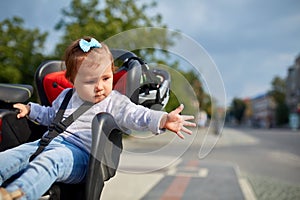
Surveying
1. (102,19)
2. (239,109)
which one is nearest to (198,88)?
(102,19)

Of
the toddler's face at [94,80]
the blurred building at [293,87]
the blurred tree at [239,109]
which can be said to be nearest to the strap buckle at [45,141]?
the toddler's face at [94,80]

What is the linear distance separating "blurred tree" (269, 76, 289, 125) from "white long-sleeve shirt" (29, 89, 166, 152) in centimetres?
6609

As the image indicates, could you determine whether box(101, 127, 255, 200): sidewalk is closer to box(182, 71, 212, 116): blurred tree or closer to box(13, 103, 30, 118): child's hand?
box(182, 71, 212, 116): blurred tree

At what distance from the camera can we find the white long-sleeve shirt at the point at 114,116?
1.31 metres

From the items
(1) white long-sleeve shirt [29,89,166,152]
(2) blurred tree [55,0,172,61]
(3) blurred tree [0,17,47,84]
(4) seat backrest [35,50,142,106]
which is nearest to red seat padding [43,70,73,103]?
(4) seat backrest [35,50,142,106]

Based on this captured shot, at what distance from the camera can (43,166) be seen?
118 cm

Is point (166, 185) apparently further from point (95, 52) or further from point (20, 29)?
point (20, 29)

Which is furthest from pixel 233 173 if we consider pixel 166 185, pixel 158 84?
pixel 158 84

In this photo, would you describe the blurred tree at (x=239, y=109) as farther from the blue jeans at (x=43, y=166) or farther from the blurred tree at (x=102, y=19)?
the blue jeans at (x=43, y=166)

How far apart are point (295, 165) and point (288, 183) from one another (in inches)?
128

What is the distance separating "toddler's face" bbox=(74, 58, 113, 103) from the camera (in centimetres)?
135

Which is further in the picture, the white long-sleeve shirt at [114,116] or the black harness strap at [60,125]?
the black harness strap at [60,125]

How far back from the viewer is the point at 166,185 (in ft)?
19.8

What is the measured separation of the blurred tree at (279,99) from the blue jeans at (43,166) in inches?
2607
